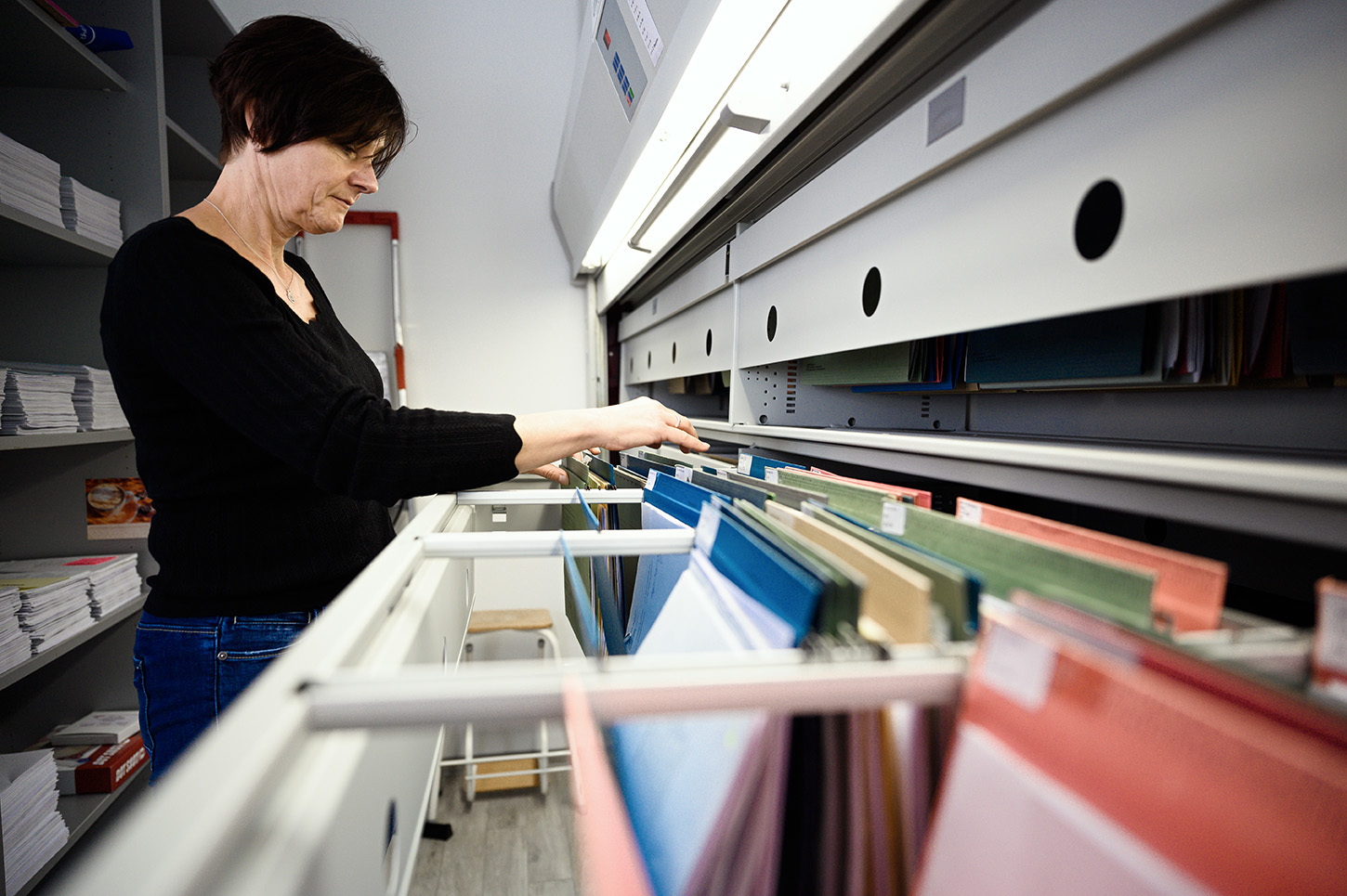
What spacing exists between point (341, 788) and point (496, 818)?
2.47m

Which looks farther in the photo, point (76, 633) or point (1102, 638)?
point (76, 633)

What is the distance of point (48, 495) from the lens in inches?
69.4

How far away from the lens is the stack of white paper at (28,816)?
1329 mm

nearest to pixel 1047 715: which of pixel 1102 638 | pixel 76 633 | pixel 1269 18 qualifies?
pixel 1102 638

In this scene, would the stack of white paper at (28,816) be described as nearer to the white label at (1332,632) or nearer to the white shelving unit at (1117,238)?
the white shelving unit at (1117,238)

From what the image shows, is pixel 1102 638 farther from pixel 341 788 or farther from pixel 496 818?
pixel 496 818

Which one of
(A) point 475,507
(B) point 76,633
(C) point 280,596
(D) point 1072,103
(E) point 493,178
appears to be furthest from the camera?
(E) point 493,178

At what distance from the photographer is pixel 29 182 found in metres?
1.43

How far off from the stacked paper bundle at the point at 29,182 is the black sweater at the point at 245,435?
1014mm

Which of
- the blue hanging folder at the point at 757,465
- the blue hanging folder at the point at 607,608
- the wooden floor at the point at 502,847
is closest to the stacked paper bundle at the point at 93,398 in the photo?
the blue hanging folder at the point at 607,608

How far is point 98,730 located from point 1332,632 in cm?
Answer: 249

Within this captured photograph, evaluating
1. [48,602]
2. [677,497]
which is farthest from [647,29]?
[48,602]

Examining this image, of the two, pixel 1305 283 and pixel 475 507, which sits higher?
pixel 1305 283

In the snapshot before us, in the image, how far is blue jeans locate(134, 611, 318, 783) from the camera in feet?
2.90
